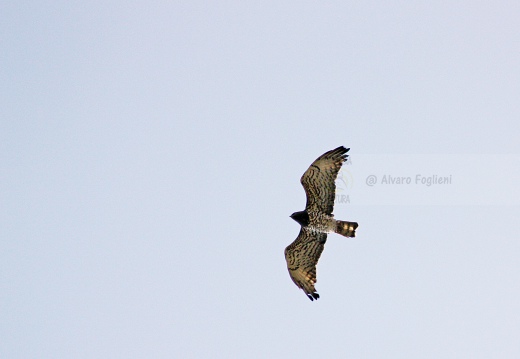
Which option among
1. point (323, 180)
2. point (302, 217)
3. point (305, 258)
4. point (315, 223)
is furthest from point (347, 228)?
point (305, 258)

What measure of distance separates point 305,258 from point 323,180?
8.33ft

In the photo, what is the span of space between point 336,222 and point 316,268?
1.81 meters

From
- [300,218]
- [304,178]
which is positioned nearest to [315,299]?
[300,218]

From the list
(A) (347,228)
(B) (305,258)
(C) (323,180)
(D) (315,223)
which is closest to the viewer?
(A) (347,228)

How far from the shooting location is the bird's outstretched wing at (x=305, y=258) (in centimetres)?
1775

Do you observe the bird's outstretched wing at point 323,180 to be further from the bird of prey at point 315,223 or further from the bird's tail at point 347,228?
the bird's tail at point 347,228

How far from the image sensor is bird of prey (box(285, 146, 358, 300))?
16703 mm

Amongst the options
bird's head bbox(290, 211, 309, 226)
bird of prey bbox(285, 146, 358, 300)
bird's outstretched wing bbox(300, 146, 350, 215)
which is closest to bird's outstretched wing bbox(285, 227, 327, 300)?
bird of prey bbox(285, 146, 358, 300)

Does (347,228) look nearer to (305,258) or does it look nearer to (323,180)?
(323,180)

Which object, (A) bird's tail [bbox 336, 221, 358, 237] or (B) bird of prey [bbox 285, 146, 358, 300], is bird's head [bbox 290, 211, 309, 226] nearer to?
(B) bird of prey [bbox 285, 146, 358, 300]

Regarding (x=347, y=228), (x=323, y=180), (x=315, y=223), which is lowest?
(x=347, y=228)

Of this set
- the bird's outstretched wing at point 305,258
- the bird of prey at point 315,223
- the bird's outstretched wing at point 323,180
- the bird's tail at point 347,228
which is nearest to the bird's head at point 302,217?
the bird of prey at point 315,223

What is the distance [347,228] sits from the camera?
656 inches

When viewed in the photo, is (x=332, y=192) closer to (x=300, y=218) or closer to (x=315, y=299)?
(x=300, y=218)
